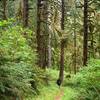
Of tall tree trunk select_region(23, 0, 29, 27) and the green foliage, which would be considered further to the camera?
tall tree trunk select_region(23, 0, 29, 27)

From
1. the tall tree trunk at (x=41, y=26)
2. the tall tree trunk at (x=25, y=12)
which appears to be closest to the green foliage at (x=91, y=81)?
the tall tree trunk at (x=41, y=26)

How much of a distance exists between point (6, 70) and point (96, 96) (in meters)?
4.40

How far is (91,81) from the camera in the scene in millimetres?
11680

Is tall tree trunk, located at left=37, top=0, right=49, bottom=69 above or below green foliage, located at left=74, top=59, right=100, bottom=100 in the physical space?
above

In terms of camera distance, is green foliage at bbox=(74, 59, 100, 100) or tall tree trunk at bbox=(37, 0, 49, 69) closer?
green foliage at bbox=(74, 59, 100, 100)

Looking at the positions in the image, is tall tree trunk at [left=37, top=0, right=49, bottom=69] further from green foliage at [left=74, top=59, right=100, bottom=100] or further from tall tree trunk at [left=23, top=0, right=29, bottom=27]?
green foliage at [left=74, top=59, right=100, bottom=100]

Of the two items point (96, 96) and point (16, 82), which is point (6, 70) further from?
point (96, 96)

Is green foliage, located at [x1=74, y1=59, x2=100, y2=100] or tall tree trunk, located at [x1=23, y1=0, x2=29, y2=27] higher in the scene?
tall tree trunk, located at [x1=23, y1=0, x2=29, y2=27]

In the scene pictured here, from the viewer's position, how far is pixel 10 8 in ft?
153

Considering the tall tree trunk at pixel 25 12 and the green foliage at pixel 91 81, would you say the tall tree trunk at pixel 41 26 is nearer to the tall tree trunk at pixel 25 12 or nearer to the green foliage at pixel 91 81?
the tall tree trunk at pixel 25 12

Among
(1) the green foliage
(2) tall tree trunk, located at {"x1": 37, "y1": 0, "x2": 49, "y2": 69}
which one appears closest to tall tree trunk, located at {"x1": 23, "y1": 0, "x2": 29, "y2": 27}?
(2) tall tree trunk, located at {"x1": 37, "y1": 0, "x2": 49, "y2": 69}

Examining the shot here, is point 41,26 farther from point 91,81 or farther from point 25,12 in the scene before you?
point 91,81

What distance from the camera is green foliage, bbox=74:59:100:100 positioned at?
1105 cm

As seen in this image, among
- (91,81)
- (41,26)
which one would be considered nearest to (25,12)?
(41,26)
